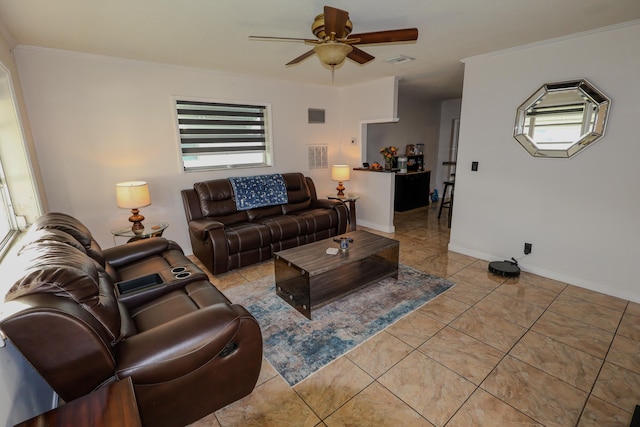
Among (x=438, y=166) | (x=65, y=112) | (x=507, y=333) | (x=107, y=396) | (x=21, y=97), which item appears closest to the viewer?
(x=107, y=396)

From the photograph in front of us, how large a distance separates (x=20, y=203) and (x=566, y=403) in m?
4.22

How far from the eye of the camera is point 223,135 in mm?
4316

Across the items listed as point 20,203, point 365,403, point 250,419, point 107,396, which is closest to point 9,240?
point 20,203

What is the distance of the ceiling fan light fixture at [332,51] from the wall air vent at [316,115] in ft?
9.52

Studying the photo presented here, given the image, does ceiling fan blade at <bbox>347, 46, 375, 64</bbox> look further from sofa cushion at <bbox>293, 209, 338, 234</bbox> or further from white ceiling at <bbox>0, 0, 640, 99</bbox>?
sofa cushion at <bbox>293, 209, 338, 234</bbox>

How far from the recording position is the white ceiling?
2125 millimetres

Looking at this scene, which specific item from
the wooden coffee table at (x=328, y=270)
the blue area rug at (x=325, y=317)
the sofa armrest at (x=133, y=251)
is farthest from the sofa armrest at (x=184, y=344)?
the sofa armrest at (x=133, y=251)

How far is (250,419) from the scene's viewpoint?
1.66m

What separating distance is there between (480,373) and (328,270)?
1.29 metres

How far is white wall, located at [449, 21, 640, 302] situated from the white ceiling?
26 centimetres

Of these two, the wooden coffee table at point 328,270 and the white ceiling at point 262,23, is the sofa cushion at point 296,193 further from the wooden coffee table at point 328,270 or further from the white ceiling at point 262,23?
the white ceiling at point 262,23

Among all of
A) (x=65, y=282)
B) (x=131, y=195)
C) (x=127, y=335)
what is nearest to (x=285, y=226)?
(x=131, y=195)

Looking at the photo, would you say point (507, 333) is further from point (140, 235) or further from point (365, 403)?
point (140, 235)

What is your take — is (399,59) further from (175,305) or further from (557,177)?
(175,305)
